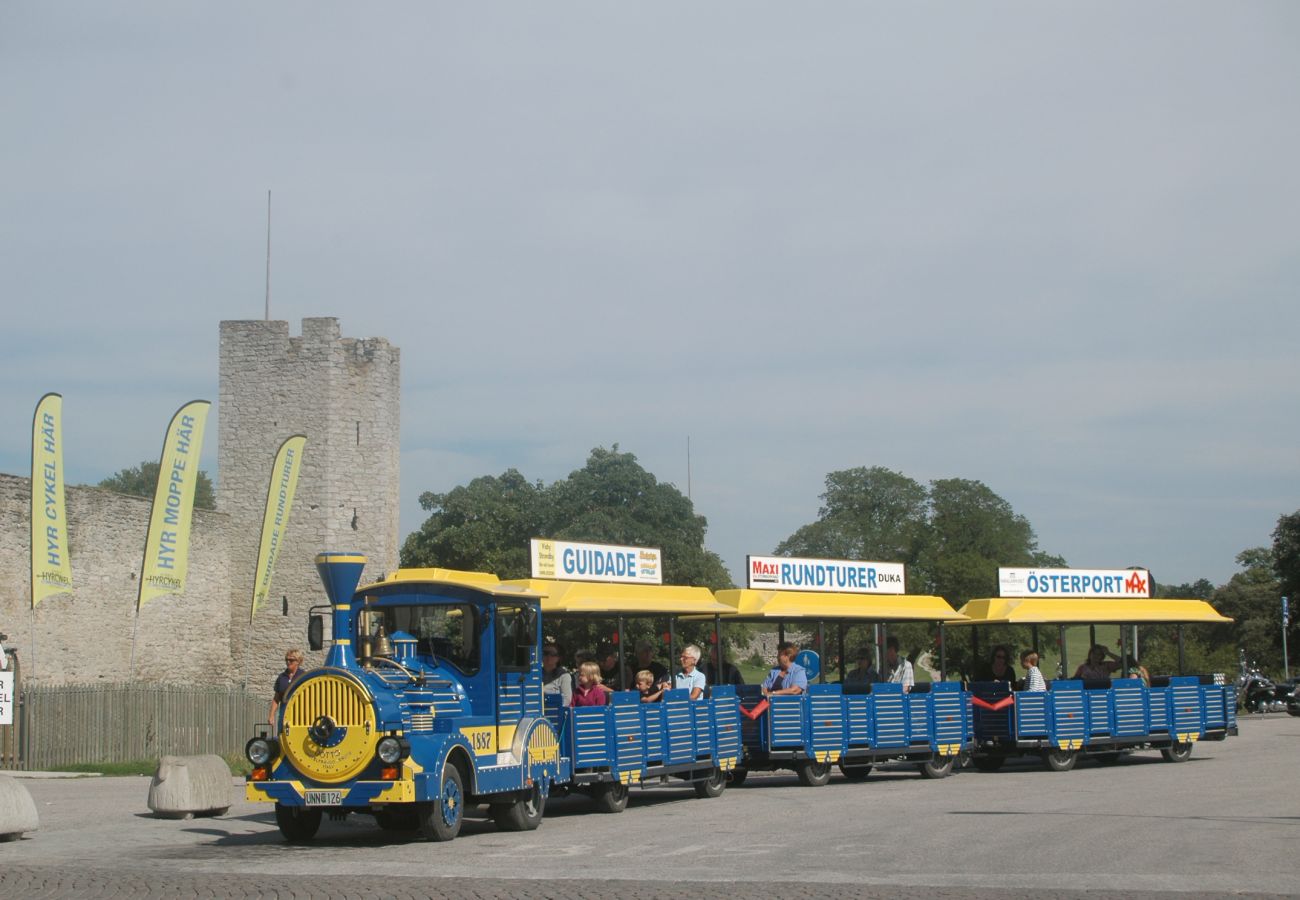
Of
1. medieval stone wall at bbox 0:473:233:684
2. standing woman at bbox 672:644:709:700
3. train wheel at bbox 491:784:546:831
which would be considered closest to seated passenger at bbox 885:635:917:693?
standing woman at bbox 672:644:709:700

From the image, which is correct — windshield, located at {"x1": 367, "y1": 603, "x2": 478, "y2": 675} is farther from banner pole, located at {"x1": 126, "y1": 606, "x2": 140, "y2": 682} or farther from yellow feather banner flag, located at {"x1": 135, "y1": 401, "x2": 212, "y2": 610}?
banner pole, located at {"x1": 126, "y1": 606, "x2": 140, "y2": 682}

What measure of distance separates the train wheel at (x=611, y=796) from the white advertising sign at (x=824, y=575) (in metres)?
4.67

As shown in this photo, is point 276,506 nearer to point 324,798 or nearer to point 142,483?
point 324,798

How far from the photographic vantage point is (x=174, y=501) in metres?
32.8

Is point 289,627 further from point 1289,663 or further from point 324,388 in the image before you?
point 1289,663

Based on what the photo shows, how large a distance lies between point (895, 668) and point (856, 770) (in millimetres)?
1623

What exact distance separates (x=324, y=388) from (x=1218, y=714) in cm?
2730

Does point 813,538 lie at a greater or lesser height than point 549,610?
greater

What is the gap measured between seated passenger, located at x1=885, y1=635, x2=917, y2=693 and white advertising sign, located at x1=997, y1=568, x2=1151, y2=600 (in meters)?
2.74

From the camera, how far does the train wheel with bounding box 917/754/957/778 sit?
23.3 meters

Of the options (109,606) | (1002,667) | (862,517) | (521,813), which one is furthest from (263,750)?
(862,517)

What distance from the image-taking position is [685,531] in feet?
202

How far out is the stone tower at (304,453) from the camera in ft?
151

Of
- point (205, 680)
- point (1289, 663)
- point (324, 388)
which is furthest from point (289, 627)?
point (1289, 663)
